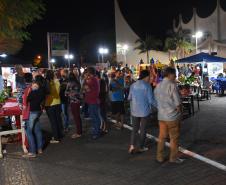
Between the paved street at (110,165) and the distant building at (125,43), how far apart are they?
4917 cm

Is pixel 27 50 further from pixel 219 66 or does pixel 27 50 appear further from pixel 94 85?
pixel 94 85

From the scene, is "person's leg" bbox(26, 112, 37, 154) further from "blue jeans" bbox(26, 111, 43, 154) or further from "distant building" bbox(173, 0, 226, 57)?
"distant building" bbox(173, 0, 226, 57)

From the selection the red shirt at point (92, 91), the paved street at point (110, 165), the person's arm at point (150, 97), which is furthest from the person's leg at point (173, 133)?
the red shirt at point (92, 91)

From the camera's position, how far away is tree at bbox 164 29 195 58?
176ft

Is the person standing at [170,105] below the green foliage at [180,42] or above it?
below

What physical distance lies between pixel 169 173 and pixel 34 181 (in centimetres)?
233

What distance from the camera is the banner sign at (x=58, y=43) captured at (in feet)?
78.0

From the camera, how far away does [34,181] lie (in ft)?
22.6

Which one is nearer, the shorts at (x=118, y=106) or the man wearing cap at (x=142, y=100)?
the man wearing cap at (x=142, y=100)

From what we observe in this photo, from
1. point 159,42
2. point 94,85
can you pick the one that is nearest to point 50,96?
point 94,85

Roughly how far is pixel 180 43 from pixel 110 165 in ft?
156

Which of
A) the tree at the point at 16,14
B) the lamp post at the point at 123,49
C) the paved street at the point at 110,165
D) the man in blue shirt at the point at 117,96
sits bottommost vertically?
the paved street at the point at 110,165

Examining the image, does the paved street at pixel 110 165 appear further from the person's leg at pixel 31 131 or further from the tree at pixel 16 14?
the tree at pixel 16 14

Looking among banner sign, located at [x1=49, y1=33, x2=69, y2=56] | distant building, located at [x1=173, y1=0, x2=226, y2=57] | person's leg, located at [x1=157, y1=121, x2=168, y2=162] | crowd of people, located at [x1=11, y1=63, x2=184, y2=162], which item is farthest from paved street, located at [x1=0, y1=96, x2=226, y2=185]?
distant building, located at [x1=173, y1=0, x2=226, y2=57]
